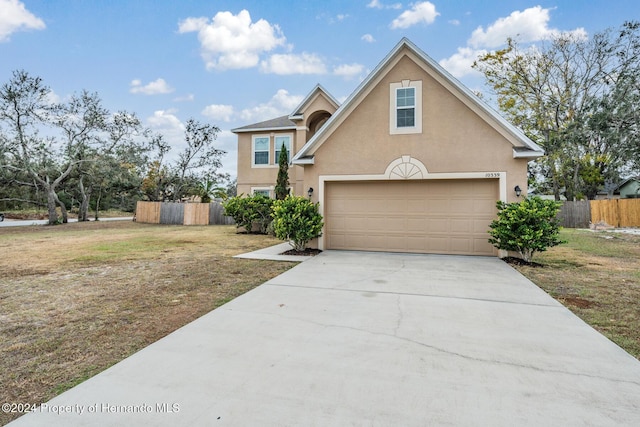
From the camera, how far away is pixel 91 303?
17.0ft

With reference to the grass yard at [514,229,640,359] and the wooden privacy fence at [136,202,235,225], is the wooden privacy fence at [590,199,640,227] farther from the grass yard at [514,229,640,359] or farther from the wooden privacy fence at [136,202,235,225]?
the wooden privacy fence at [136,202,235,225]

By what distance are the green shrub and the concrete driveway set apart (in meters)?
10.9

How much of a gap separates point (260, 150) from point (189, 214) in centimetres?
825

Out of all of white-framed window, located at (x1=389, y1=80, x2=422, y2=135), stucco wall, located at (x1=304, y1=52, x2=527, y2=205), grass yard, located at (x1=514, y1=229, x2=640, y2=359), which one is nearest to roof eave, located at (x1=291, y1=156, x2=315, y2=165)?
stucco wall, located at (x1=304, y1=52, x2=527, y2=205)

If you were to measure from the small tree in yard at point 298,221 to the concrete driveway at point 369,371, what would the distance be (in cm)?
432

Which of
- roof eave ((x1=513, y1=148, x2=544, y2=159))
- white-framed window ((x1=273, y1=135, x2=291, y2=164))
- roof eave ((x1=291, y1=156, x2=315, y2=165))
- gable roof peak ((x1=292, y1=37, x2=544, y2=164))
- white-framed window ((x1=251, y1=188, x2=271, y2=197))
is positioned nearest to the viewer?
roof eave ((x1=513, y1=148, x2=544, y2=159))

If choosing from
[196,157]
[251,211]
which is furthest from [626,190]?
[196,157]

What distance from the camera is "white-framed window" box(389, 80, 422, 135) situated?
9391mm

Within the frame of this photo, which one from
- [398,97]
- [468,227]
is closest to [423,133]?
[398,97]

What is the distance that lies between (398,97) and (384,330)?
7.59 meters

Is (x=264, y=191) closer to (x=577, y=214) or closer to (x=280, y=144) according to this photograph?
(x=280, y=144)

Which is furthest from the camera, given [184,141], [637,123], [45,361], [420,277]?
[184,141]

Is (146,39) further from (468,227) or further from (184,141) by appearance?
(468,227)

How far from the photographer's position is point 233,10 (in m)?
15.5
